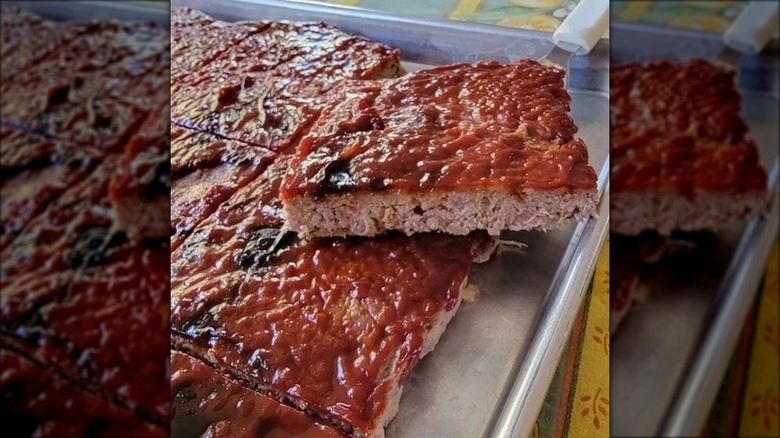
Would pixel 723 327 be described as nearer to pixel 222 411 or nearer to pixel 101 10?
pixel 222 411

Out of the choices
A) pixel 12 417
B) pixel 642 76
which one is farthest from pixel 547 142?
pixel 12 417

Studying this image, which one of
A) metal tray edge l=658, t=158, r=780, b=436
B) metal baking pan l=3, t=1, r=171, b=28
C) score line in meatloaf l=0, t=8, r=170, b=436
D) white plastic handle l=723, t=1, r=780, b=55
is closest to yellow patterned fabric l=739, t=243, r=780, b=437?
metal tray edge l=658, t=158, r=780, b=436

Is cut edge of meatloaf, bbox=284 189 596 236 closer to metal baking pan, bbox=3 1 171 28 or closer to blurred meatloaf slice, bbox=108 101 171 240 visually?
blurred meatloaf slice, bbox=108 101 171 240

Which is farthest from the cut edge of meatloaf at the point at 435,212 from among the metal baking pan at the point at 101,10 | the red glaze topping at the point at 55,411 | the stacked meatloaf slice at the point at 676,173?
the metal baking pan at the point at 101,10

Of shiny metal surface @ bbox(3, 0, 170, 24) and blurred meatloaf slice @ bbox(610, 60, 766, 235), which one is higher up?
blurred meatloaf slice @ bbox(610, 60, 766, 235)

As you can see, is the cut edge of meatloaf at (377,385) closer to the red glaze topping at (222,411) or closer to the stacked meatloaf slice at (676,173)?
the red glaze topping at (222,411)

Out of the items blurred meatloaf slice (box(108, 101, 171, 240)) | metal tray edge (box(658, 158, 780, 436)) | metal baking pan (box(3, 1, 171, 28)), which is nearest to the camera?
metal tray edge (box(658, 158, 780, 436))

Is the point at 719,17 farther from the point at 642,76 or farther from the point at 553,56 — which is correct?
the point at 553,56

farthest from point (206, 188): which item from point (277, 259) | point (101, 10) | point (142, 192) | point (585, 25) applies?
point (101, 10)
